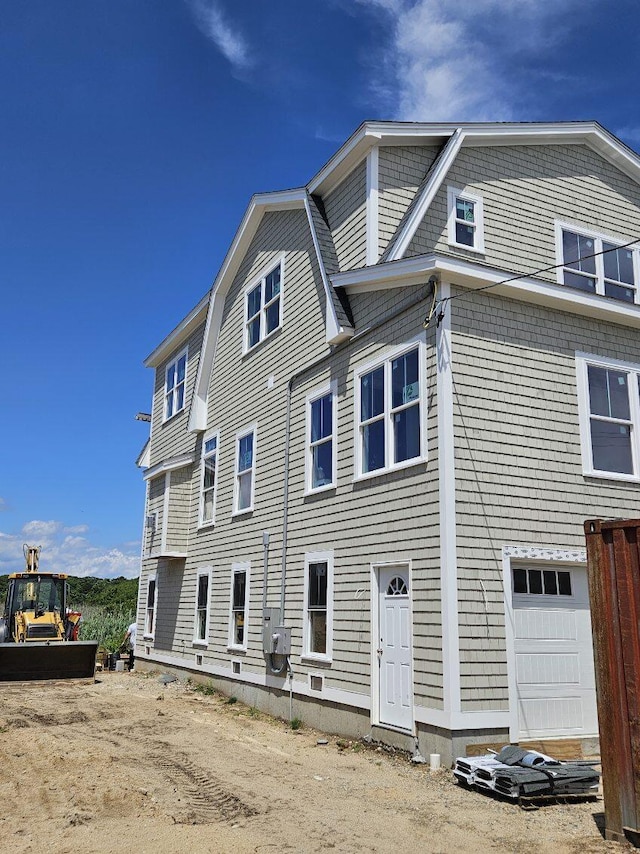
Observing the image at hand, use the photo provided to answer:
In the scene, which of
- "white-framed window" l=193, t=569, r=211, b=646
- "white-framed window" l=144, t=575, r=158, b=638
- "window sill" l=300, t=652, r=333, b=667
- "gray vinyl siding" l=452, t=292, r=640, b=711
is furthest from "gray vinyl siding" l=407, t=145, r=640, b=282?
"white-framed window" l=144, t=575, r=158, b=638

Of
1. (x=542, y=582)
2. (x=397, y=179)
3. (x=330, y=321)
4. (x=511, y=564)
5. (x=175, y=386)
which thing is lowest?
(x=542, y=582)

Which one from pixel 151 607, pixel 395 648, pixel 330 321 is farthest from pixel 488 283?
pixel 151 607

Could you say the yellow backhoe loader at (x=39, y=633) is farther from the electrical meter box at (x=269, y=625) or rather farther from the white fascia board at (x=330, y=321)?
the white fascia board at (x=330, y=321)

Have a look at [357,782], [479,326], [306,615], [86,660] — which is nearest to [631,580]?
[357,782]

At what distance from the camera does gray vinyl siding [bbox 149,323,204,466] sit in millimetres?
20125

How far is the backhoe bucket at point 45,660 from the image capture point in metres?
17.1

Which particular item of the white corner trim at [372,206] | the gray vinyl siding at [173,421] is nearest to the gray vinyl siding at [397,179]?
the white corner trim at [372,206]

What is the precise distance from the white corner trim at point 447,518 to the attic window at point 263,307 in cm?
572

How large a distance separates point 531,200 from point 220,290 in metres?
8.07

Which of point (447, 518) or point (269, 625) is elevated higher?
point (447, 518)

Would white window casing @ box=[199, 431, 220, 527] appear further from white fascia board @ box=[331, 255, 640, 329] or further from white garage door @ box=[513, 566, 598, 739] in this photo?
white garage door @ box=[513, 566, 598, 739]

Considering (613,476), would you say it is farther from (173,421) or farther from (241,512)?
(173,421)

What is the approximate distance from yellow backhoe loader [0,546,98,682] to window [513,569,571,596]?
11055mm

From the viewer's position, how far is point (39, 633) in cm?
1909
